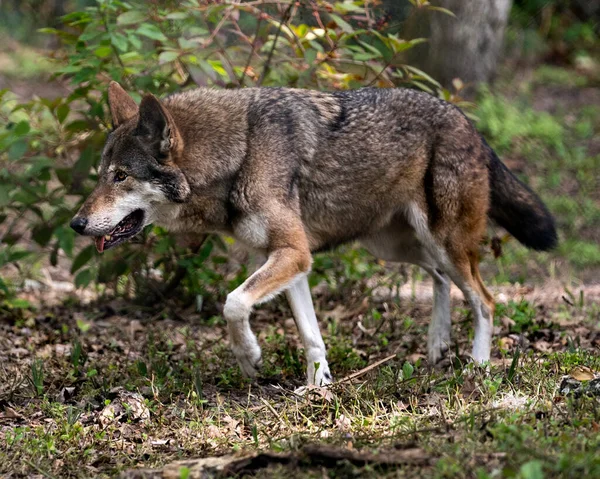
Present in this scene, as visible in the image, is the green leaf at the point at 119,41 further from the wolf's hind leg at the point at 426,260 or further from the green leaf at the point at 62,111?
the wolf's hind leg at the point at 426,260

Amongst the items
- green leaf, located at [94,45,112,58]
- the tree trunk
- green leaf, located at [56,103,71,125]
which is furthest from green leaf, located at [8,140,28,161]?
the tree trunk

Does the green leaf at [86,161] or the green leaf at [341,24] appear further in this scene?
the green leaf at [86,161]

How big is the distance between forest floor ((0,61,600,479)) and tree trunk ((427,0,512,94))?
3.59m

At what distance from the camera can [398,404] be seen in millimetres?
4582

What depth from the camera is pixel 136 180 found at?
503 centimetres

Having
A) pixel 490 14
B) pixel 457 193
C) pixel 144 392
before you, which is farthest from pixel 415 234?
pixel 490 14

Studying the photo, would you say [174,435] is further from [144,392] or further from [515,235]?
[515,235]

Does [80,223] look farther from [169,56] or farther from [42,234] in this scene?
[42,234]

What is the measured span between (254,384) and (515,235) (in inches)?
89.9

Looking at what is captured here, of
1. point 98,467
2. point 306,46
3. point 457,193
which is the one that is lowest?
point 98,467

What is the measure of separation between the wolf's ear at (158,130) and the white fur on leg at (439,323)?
2.30m

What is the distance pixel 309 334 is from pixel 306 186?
967 mm

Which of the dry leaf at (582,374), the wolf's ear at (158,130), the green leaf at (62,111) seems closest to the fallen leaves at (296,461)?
the dry leaf at (582,374)

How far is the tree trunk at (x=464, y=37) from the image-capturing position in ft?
35.6
